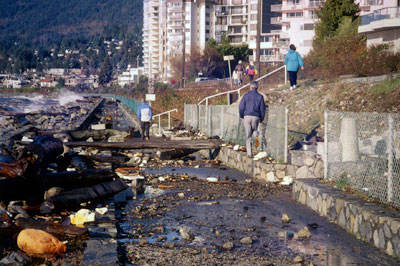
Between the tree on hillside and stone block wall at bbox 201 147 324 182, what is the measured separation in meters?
43.7

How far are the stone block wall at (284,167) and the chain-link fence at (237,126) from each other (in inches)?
13.7

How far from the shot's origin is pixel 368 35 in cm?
4397

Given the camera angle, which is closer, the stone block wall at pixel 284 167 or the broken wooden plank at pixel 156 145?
the stone block wall at pixel 284 167

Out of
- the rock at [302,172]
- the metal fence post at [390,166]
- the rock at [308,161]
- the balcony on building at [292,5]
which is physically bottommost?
the rock at [302,172]

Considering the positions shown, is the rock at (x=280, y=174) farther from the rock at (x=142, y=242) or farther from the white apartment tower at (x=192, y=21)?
the white apartment tower at (x=192, y=21)

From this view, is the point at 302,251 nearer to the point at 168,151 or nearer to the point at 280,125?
the point at 280,125

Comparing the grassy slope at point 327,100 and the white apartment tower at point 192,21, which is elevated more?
the white apartment tower at point 192,21

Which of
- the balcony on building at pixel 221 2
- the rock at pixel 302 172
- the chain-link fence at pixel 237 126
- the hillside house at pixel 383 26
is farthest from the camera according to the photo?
the balcony on building at pixel 221 2

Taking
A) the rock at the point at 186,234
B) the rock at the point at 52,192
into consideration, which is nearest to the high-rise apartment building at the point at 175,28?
the rock at the point at 52,192

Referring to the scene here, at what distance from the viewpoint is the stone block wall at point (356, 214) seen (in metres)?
6.37

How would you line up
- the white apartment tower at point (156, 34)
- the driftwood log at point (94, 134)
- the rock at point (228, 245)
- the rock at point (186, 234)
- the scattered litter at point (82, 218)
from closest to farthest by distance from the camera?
the rock at point (228, 245)
the rock at point (186, 234)
the scattered litter at point (82, 218)
the driftwood log at point (94, 134)
the white apartment tower at point (156, 34)

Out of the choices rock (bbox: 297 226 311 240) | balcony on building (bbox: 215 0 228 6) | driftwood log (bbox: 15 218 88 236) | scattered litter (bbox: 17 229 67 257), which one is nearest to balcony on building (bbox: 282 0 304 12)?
balcony on building (bbox: 215 0 228 6)

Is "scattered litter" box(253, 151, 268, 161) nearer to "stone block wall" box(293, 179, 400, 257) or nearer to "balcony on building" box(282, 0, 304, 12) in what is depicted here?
"stone block wall" box(293, 179, 400, 257)

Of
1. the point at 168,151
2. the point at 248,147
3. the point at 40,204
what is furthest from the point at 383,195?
the point at 168,151
